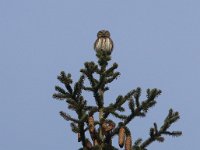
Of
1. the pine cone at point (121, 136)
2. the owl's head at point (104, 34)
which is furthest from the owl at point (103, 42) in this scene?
the pine cone at point (121, 136)

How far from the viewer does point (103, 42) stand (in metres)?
11.1

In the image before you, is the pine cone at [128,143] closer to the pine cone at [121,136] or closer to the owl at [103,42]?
the pine cone at [121,136]

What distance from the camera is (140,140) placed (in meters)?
10.7

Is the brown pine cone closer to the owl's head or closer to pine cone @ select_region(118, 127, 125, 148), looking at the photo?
pine cone @ select_region(118, 127, 125, 148)

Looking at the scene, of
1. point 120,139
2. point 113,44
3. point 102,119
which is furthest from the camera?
point 113,44

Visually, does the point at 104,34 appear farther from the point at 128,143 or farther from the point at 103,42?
the point at 128,143

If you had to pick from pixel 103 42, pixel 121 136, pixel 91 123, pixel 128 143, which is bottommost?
pixel 128 143

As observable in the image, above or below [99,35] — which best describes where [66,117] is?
below

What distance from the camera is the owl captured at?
11.0 metres

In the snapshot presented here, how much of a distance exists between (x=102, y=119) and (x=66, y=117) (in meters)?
0.81

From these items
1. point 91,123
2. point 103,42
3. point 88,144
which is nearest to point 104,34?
point 103,42

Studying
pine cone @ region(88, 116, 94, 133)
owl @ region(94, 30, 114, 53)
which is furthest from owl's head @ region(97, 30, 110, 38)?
pine cone @ region(88, 116, 94, 133)

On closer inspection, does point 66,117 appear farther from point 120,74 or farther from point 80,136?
point 120,74

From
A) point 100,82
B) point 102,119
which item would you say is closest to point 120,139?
point 102,119
